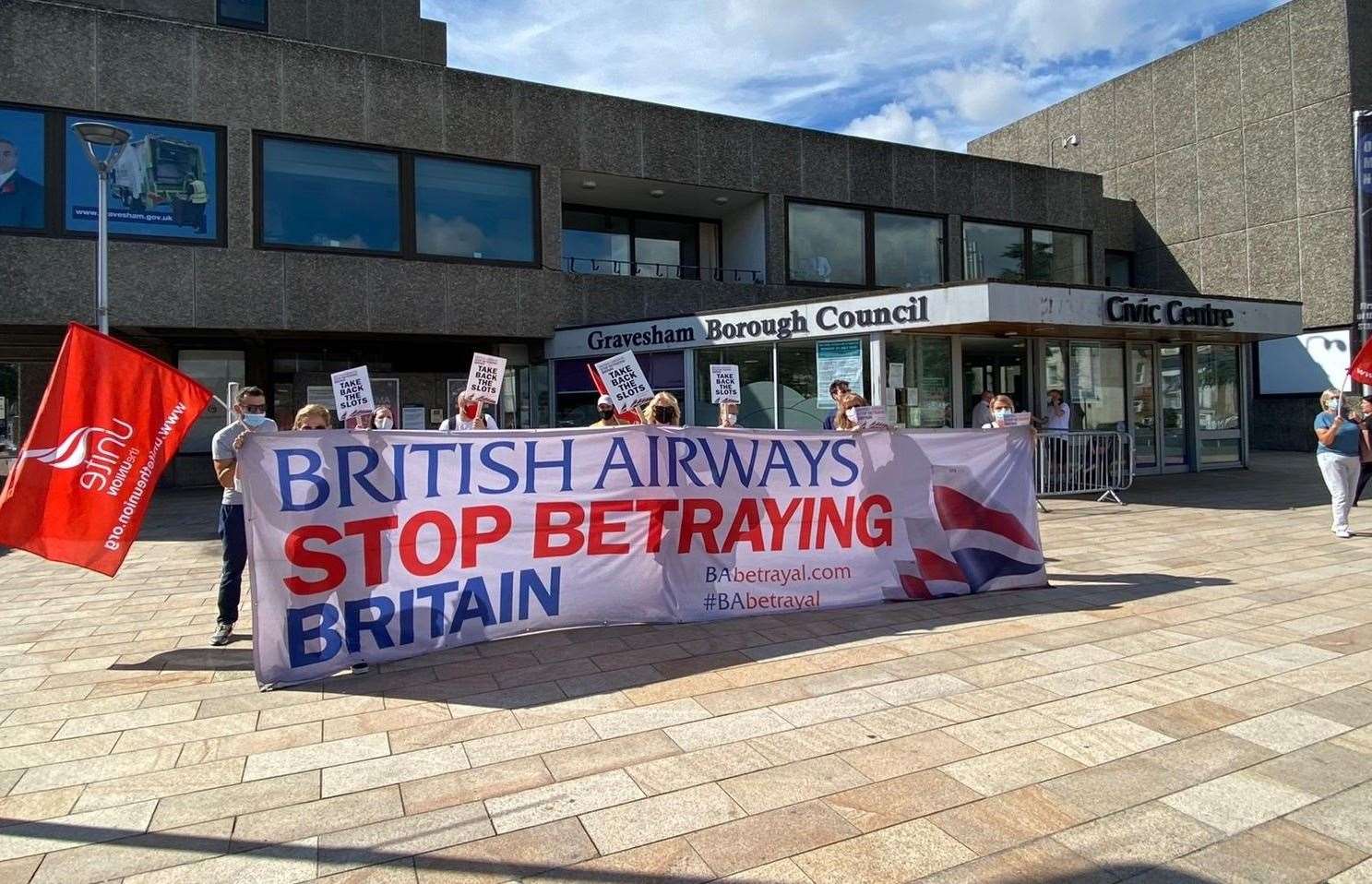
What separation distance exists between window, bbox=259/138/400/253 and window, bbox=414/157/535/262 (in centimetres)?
51

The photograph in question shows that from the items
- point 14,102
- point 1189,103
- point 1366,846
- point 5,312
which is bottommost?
point 1366,846

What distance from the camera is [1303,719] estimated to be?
4.35 meters

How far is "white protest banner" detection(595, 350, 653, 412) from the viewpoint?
31.5 ft

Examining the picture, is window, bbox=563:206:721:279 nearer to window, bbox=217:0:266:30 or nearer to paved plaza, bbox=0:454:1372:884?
window, bbox=217:0:266:30

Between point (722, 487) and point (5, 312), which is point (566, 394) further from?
point (722, 487)

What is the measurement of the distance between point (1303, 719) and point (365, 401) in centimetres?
956

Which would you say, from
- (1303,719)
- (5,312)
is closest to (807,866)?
(1303,719)

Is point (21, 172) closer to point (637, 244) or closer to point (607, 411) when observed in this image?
point (637, 244)

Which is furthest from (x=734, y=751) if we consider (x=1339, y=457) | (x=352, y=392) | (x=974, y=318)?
(x=974, y=318)

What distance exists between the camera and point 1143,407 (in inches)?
677

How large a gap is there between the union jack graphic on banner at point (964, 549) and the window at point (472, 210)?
12.2 meters

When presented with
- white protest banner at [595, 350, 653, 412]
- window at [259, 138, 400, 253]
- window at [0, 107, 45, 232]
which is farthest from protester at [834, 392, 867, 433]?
window at [0, 107, 45, 232]

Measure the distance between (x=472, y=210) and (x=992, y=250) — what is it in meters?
13.3

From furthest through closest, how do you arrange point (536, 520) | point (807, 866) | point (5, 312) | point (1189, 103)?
point (1189, 103) < point (5, 312) < point (536, 520) < point (807, 866)
